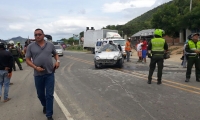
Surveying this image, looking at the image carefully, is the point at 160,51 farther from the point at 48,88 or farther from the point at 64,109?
the point at 48,88

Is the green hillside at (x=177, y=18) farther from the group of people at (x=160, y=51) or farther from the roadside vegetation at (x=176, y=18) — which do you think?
the group of people at (x=160, y=51)

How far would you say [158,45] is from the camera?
9.13 metres

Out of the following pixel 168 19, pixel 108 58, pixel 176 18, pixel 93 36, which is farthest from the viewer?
pixel 93 36

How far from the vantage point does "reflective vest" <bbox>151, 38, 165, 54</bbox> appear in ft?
29.8

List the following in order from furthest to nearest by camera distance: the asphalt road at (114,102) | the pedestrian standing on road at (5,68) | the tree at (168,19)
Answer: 1. the tree at (168,19)
2. the pedestrian standing on road at (5,68)
3. the asphalt road at (114,102)

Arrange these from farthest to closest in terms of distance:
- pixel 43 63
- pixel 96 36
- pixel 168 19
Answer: pixel 168 19 < pixel 96 36 < pixel 43 63

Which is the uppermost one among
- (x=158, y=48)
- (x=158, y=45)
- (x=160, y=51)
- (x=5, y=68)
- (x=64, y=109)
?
(x=158, y=45)

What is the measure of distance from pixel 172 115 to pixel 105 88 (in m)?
3.48

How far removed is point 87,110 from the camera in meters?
6.03

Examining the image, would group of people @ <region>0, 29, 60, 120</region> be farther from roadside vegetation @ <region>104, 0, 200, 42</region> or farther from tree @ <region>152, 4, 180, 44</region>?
tree @ <region>152, 4, 180, 44</region>

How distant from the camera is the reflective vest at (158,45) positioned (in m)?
9.09

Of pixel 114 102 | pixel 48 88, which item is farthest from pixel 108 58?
pixel 48 88

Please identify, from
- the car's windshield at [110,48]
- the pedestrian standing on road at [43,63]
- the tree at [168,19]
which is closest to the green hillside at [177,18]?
the tree at [168,19]

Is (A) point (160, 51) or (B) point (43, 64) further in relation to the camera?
(A) point (160, 51)
